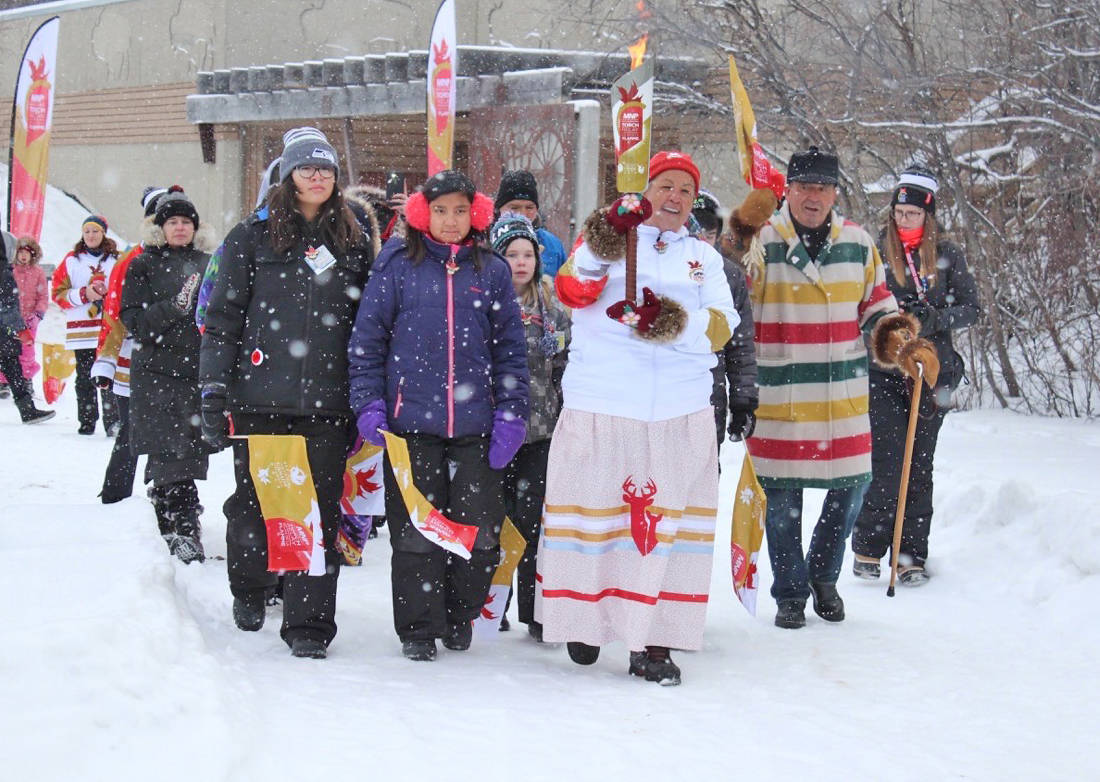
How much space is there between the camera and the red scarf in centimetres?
640

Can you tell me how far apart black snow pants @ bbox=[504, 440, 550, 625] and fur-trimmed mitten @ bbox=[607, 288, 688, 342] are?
0.94 m

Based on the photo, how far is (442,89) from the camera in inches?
465

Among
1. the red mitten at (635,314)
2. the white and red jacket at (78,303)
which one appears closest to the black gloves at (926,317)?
the red mitten at (635,314)

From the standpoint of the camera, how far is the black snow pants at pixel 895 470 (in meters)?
6.42

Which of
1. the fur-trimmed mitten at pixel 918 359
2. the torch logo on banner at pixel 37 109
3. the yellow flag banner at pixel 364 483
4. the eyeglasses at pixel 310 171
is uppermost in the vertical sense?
the torch logo on banner at pixel 37 109

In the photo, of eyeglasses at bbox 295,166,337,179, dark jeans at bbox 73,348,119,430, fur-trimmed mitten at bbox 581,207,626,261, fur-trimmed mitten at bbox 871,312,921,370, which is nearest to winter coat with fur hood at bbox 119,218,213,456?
eyeglasses at bbox 295,166,337,179

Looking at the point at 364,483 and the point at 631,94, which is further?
the point at 364,483

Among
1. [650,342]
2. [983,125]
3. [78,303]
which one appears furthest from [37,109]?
[650,342]

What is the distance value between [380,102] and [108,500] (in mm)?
11080

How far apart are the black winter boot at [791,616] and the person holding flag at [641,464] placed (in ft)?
3.10

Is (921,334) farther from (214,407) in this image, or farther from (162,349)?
(162,349)

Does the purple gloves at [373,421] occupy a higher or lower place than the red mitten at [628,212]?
lower

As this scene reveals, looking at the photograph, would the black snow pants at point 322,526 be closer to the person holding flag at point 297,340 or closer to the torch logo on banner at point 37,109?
the person holding flag at point 297,340

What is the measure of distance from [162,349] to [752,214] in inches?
115
